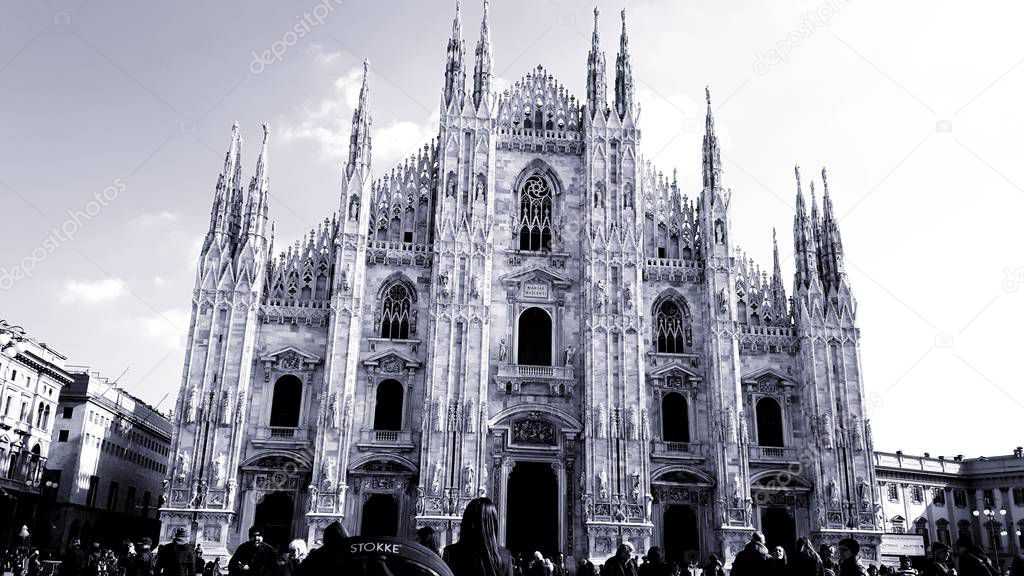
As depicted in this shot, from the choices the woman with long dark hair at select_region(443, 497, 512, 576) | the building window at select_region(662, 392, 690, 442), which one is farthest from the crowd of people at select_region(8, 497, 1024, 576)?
the building window at select_region(662, 392, 690, 442)

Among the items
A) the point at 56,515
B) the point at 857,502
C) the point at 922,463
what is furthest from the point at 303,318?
the point at 922,463

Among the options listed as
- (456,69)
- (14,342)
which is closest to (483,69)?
(456,69)

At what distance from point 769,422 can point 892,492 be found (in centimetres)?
2869

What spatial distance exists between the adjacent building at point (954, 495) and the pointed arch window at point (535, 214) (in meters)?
35.3

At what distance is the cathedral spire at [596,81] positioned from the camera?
41156 mm

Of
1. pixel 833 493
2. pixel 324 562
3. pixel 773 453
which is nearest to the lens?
pixel 324 562

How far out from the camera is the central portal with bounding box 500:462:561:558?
35688mm

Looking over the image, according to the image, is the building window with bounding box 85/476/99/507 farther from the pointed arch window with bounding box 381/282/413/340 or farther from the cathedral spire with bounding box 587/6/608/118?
the cathedral spire with bounding box 587/6/608/118

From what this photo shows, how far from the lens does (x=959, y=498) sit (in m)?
63.8

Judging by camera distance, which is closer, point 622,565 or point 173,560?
point 622,565

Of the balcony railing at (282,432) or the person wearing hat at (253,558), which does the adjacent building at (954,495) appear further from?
the person wearing hat at (253,558)

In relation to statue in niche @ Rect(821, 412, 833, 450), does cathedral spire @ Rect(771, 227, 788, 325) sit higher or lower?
higher

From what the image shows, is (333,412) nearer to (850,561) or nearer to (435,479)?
(435,479)

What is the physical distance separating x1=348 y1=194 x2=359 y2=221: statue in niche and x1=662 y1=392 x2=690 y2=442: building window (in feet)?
52.1
